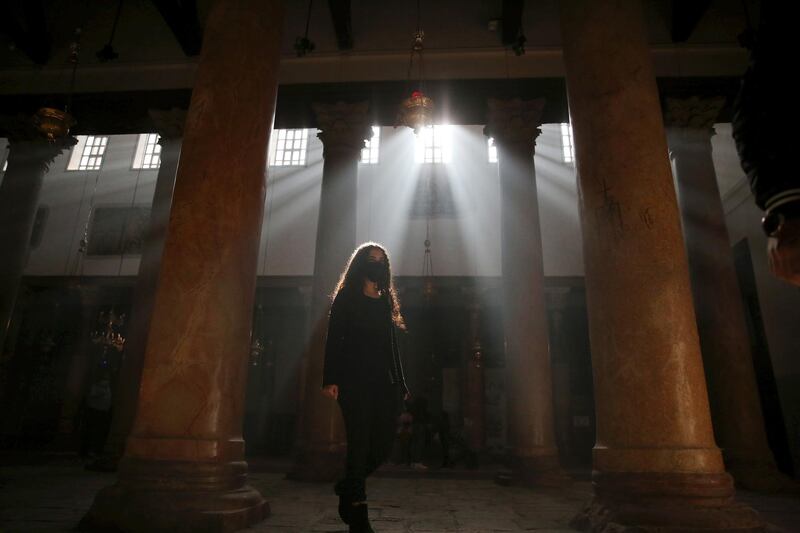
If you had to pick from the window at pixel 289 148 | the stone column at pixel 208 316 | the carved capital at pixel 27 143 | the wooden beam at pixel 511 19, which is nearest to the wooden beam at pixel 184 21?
the carved capital at pixel 27 143

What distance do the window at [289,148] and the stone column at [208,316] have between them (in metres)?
11.9

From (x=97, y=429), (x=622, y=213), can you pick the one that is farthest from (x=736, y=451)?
(x=97, y=429)

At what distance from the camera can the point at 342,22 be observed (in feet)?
26.3

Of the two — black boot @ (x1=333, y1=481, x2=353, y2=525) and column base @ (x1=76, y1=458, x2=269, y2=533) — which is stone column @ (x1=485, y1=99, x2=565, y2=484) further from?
column base @ (x1=76, y1=458, x2=269, y2=533)

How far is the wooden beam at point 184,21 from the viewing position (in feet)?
25.3

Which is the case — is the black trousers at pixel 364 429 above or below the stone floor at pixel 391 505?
above

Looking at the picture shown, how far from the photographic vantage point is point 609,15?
3.83 meters

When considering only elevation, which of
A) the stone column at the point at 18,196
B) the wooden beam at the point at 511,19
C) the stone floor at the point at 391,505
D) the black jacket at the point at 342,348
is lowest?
the stone floor at the point at 391,505

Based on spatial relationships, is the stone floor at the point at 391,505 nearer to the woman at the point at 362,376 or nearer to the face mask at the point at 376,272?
the woman at the point at 362,376

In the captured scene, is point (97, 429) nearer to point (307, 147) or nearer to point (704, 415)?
point (307, 147)

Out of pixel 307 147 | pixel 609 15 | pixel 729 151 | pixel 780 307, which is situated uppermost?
pixel 307 147

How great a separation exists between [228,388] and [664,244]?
3.01m

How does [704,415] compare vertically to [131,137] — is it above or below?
below

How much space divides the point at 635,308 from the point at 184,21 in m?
8.24
